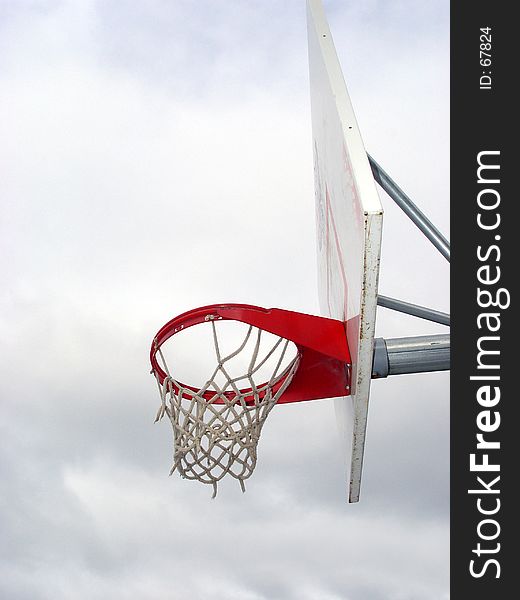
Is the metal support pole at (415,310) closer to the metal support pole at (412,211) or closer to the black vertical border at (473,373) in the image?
the metal support pole at (412,211)

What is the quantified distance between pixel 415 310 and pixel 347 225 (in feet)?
3.23

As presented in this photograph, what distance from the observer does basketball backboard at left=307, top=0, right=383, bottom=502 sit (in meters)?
2.29

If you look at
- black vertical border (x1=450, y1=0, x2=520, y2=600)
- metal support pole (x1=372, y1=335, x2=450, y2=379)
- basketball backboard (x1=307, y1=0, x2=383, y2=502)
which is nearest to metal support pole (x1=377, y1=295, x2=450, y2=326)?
basketball backboard (x1=307, y1=0, x2=383, y2=502)

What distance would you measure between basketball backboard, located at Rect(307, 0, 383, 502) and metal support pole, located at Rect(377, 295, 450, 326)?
0.23 metres

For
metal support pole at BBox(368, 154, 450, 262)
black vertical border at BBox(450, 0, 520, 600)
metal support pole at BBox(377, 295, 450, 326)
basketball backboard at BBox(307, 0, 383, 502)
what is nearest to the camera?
basketball backboard at BBox(307, 0, 383, 502)

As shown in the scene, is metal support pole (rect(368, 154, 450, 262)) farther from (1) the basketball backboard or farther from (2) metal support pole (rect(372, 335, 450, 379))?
(2) metal support pole (rect(372, 335, 450, 379))

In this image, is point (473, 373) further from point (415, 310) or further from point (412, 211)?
point (412, 211)

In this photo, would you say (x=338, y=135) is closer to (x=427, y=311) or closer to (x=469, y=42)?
(x=469, y=42)

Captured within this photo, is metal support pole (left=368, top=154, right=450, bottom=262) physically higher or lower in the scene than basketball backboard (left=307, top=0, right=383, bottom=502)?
higher

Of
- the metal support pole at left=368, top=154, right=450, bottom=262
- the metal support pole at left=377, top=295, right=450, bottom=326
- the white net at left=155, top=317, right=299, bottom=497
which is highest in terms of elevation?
the metal support pole at left=368, top=154, right=450, bottom=262

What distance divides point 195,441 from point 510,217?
53.1 inches

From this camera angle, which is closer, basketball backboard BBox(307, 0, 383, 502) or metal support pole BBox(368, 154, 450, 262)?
basketball backboard BBox(307, 0, 383, 502)

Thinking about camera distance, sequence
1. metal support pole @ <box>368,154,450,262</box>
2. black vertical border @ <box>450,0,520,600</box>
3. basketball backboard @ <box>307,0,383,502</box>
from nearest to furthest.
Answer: basketball backboard @ <box>307,0,383,502</box>, black vertical border @ <box>450,0,520,600</box>, metal support pole @ <box>368,154,450,262</box>

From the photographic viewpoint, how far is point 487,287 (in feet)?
9.46
